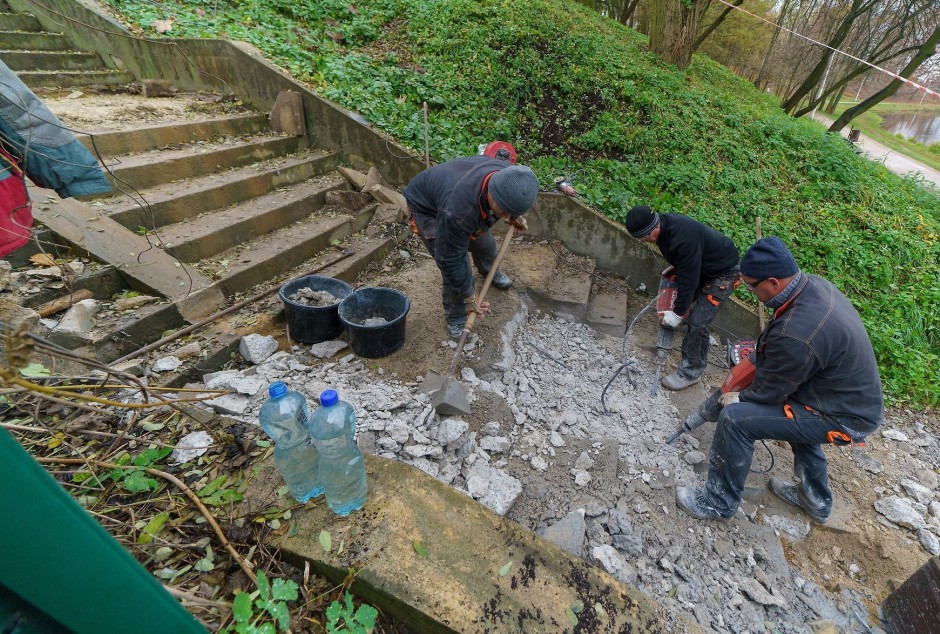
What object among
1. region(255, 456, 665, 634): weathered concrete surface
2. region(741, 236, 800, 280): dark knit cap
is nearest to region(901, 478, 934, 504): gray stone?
region(741, 236, 800, 280): dark knit cap

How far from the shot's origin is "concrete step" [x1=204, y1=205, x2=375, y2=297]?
3.76m

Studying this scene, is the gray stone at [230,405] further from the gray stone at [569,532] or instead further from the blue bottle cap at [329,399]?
the gray stone at [569,532]

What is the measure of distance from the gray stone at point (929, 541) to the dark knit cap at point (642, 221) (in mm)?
3158

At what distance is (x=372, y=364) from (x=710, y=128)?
647cm

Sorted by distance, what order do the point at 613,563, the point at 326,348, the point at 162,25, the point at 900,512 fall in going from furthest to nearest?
1. the point at 162,25
2. the point at 326,348
3. the point at 900,512
4. the point at 613,563

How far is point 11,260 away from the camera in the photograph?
2898 mm

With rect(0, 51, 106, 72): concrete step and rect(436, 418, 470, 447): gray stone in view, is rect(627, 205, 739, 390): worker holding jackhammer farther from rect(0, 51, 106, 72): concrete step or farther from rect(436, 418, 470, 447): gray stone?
rect(0, 51, 106, 72): concrete step

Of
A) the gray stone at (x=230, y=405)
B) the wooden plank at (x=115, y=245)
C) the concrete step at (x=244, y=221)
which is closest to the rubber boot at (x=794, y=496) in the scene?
the gray stone at (x=230, y=405)

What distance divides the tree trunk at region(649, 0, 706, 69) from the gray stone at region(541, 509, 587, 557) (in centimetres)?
918

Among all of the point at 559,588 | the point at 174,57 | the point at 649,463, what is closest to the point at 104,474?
the point at 559,588

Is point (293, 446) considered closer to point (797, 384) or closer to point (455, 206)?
point (455, 206)

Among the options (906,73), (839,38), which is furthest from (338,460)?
(839,38)

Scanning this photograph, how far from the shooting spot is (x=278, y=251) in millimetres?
4141

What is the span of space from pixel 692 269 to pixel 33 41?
8913 millimetres
